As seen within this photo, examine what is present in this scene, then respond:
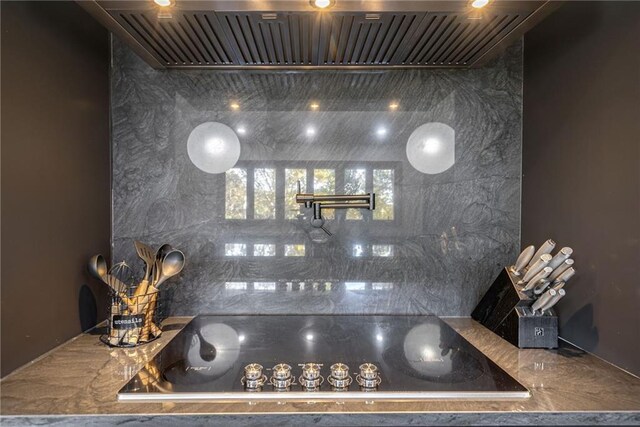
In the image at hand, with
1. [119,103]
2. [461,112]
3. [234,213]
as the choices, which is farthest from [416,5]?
[119,103]

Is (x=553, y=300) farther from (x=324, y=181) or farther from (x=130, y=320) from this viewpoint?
(x=130, y=320)

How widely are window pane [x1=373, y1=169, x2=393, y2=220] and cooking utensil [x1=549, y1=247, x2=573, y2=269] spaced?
0.50 meters

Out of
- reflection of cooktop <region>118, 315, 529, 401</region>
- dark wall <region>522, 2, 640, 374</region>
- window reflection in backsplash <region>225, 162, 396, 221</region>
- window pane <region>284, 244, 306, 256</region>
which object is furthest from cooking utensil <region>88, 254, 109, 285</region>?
dark wall <region>522, 2, 640, 374</region>

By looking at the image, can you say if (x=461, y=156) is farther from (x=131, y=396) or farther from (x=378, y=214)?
(x=131, y=396)

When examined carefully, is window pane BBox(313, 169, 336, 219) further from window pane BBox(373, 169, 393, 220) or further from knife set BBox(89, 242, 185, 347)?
knife set BBox(89, 242, 185, 347)

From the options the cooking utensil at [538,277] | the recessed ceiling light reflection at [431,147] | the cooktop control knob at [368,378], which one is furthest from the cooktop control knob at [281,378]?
the recessed ceiling light reflection at [431,147]

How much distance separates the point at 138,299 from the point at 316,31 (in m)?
0.88

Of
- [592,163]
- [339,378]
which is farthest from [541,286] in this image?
[339,378]

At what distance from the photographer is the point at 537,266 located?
3.22 ft

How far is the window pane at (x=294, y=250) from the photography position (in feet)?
4.22

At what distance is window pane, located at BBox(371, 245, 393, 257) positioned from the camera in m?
1.29

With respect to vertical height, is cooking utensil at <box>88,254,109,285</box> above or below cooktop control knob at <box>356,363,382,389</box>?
above

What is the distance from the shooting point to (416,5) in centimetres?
87

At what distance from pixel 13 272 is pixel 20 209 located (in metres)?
0.14
